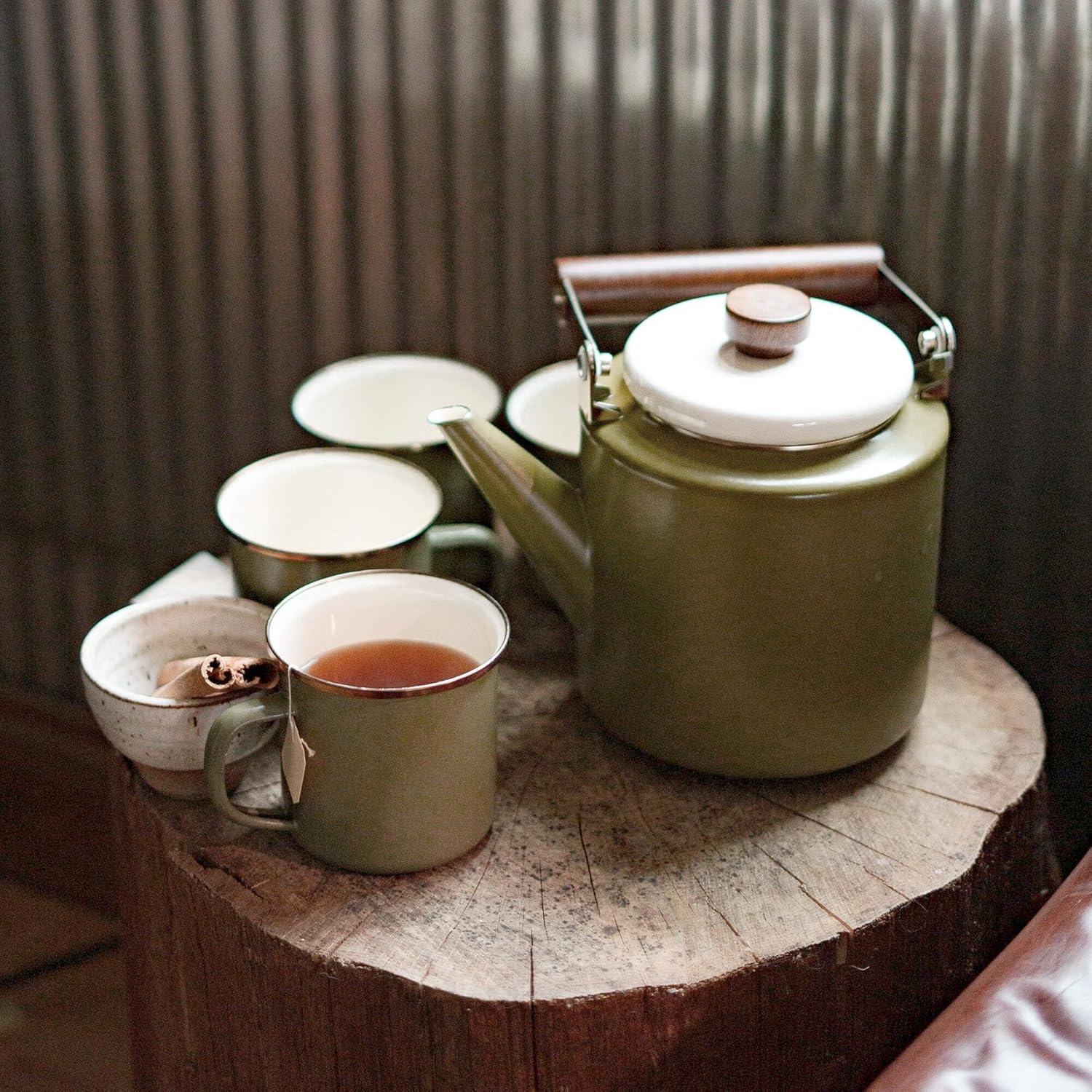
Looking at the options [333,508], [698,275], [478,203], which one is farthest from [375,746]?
[478,203]

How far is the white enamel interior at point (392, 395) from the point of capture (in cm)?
138

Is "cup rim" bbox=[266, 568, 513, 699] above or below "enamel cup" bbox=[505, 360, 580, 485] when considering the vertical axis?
below

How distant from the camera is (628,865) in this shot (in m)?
1.02

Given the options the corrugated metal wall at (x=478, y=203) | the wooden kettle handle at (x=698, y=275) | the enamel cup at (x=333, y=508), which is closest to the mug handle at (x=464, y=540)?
the enamel cup at (x=333, y=508)

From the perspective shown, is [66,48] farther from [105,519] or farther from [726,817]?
[726,817]

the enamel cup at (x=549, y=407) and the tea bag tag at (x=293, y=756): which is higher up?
the enamel cup at (x=549, y=407)

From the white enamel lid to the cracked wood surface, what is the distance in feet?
0.98

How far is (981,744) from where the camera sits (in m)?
1.15

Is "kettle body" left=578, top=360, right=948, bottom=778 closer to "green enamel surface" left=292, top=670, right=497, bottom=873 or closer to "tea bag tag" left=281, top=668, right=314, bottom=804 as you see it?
"green enamel surface" left=292, top=670, right=497, bottom=873

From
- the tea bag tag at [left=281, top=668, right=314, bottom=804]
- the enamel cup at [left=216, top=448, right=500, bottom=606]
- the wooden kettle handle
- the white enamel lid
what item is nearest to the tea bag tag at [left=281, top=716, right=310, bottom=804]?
the tea bag tag at [left=281, top=668, right=314, bottom=804]

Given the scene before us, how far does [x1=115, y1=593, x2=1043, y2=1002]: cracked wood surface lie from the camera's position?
941 mm

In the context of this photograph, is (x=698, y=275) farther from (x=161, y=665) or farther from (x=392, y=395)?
(x=161, y=665)

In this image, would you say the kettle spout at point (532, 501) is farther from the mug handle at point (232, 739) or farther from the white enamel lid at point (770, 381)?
the mug handle at point (232, 739)

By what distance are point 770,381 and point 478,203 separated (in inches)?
29.7
